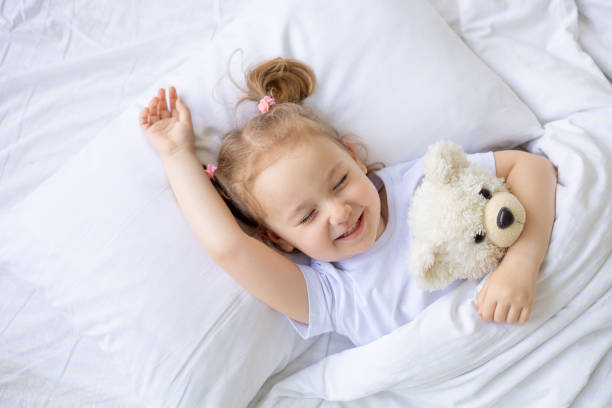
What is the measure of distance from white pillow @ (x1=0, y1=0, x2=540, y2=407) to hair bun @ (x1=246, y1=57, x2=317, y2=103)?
0.03 metres

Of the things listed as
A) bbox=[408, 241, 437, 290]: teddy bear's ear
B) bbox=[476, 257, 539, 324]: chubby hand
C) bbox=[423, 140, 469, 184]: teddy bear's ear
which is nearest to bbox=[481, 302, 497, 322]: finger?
bbox=[476, 257, 539, 324]: chubby hand

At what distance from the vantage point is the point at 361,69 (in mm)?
946

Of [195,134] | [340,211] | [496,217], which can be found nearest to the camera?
[496,217]

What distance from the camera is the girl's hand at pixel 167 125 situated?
88 centimetres

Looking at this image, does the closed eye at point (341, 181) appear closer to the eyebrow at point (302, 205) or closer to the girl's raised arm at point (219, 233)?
the eyebrow at point (302, 205)

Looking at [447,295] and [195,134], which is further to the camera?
[195,134]

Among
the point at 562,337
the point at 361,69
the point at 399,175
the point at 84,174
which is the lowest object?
the point at 562,337

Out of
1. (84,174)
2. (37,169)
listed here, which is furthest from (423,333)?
(37,169)

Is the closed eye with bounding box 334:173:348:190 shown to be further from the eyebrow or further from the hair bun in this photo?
the hair bun

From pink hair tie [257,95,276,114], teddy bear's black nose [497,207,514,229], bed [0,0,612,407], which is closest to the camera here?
teddy bear's black nose [497,207,514,229]

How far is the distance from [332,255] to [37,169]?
67 centimetres

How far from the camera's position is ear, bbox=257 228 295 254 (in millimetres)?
917

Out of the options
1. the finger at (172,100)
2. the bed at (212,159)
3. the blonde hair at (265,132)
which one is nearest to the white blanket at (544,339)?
the bed at (212,159)

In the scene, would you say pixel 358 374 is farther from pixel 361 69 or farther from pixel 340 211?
pixel 361 69
